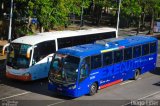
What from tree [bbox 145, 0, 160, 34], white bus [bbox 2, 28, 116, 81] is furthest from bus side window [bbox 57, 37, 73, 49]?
tree [bbox 145, 0, 160, 34]

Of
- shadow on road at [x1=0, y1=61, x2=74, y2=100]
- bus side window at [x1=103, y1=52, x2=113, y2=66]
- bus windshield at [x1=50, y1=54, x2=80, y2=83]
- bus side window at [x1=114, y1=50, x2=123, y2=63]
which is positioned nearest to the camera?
bus windshield at [x1=50, y1=54, x2=80, y2=83]

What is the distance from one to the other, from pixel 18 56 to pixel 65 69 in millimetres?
4671

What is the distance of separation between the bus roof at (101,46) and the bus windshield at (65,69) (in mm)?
318

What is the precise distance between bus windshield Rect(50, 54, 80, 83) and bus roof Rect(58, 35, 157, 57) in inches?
12.5

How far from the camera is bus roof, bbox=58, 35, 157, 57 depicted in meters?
20.6

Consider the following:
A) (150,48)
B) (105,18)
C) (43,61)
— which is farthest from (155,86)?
(105,18)

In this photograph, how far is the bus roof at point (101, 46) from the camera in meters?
20.6

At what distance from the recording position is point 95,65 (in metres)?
21.5

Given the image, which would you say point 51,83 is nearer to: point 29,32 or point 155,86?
point 155,86

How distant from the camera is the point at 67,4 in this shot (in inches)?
1369

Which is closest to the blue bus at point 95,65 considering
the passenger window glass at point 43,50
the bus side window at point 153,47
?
the bus side window at point 153,47

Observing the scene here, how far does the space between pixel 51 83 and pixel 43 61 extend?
12.9 ft

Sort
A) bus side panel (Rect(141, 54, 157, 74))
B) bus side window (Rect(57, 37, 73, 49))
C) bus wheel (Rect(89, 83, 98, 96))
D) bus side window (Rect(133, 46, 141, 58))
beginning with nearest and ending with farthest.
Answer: bus wheel (Rect(89, 83, 98, 96)) → bus side window (Rect(133, 46, 141, 58)) → bus side window (Rect(57, 37, 73, 49)) → bus side panel (Rect(141, 54, 157, 74))

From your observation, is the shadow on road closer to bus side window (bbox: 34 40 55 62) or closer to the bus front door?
the bus front door
